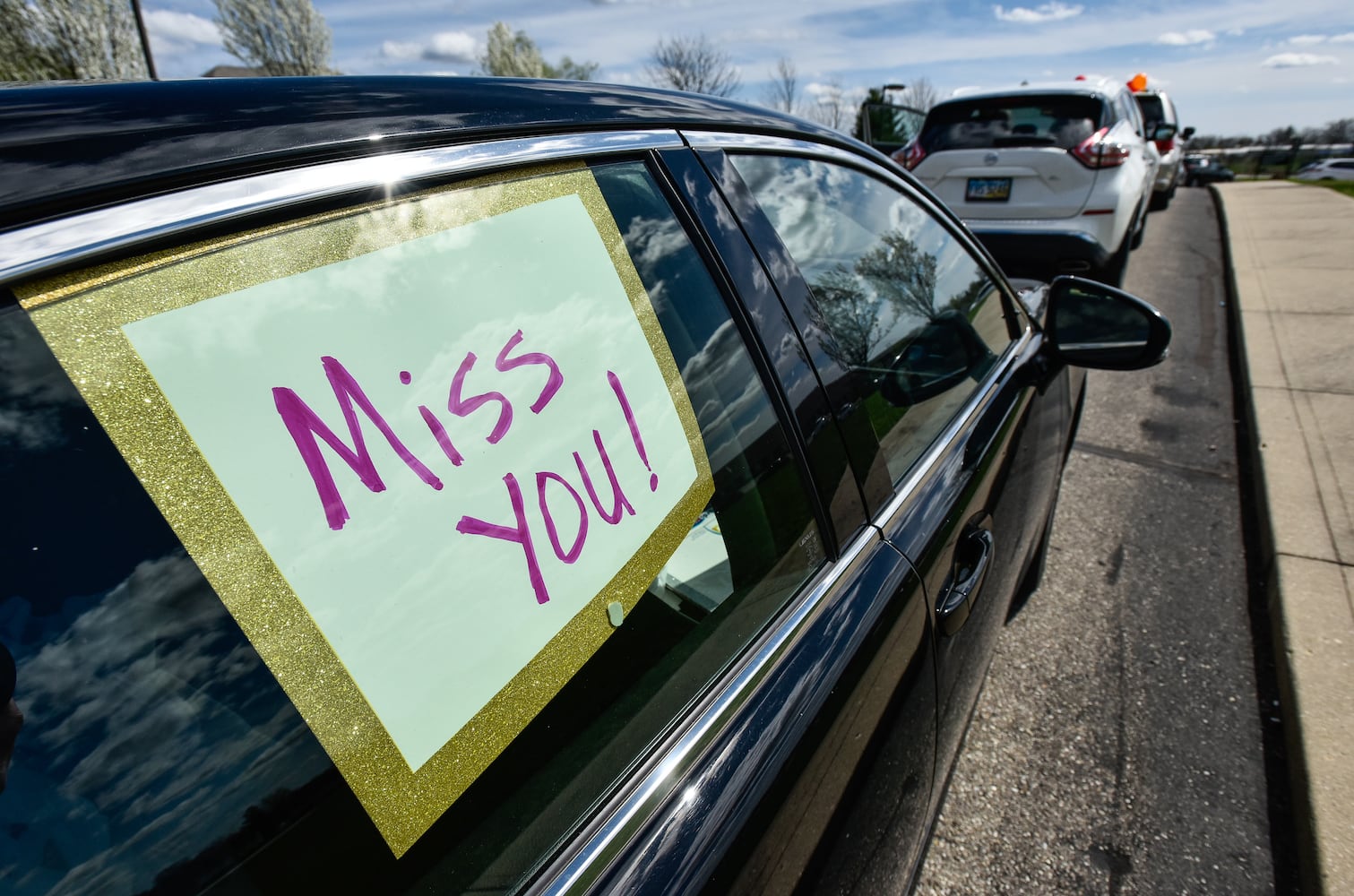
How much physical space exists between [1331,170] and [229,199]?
57325mm

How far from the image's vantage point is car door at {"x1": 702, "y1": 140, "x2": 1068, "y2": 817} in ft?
4.21

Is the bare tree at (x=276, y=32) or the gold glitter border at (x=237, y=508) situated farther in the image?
the bare tree at (x=276, y=32)

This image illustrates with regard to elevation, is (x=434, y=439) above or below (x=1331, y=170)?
above

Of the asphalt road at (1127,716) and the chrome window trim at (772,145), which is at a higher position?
the chrome window trim at (772,145)

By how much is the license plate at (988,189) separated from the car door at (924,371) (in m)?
4.92

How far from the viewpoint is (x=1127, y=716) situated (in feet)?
7.75

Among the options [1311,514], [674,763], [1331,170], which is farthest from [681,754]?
[1331,170]

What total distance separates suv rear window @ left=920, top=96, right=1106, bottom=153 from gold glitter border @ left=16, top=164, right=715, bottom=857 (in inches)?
270

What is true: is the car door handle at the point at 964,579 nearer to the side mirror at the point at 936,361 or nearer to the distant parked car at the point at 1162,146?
the side mirror at the point at 936,361

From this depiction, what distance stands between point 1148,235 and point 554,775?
12.8 m

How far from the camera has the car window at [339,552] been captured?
55 centimetres

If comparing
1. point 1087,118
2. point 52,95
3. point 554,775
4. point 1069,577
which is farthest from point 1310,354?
point 52,95

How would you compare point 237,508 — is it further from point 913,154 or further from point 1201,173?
point 1201,173

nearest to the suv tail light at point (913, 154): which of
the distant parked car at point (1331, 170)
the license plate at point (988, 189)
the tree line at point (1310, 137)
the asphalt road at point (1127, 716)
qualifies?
the license plate at point (988, 189)
